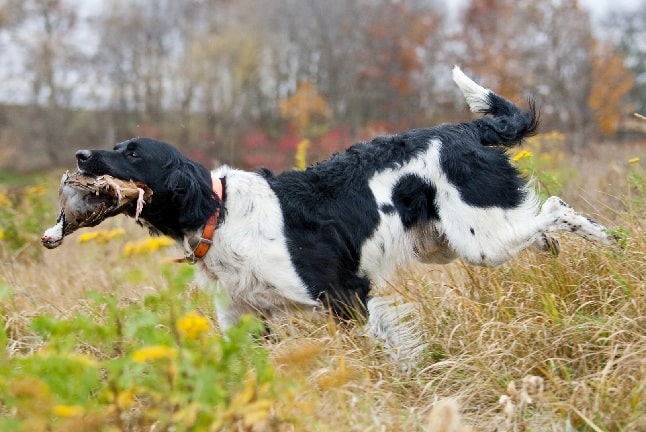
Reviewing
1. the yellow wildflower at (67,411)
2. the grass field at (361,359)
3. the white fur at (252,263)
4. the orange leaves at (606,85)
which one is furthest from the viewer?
the orange leaves at (606,85)

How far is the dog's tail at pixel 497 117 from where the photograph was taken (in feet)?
12.2

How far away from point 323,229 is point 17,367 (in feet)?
4.81

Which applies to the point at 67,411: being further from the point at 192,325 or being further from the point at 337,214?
the point at 337,214

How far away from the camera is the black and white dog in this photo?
3.08 m

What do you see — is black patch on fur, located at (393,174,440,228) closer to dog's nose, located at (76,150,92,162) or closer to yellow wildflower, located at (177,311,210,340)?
dog's nose, located at (76,150,92,162)

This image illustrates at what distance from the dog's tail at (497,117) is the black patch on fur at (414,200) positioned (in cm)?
52

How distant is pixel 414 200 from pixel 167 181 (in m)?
1.24

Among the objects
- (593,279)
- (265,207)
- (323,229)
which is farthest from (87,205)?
(593,279)

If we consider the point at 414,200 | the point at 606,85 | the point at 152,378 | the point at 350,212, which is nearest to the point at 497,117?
the point at 414,200

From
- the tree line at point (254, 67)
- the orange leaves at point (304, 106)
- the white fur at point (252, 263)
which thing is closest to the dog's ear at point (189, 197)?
the white fur at point (252, 263)

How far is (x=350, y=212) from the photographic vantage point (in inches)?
130

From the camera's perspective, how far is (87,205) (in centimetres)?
301

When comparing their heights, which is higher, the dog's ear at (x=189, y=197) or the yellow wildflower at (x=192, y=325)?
the yellow wildflower at (x=192, y=325)

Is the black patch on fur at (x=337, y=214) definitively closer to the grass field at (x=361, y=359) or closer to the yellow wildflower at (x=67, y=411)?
the grass field at (x=361, y=359)
